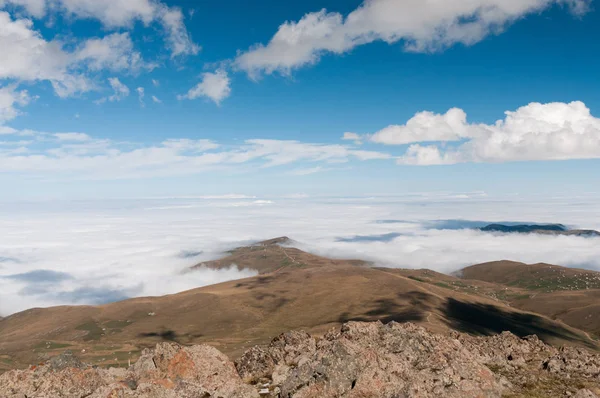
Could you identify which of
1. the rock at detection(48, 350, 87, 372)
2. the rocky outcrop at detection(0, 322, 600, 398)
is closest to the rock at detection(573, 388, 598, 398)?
the rocky outcrop at detection(0, 322, 600, 398)

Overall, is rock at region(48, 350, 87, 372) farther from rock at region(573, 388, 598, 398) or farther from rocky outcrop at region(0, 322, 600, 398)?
rock at region(573, 388, 598, 398)

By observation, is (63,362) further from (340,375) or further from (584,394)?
Answer: (584,394)

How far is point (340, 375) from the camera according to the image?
27.1m

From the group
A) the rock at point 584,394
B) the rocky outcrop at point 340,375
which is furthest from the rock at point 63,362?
the rock at point 584,394

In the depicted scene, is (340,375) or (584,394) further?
(340,375)

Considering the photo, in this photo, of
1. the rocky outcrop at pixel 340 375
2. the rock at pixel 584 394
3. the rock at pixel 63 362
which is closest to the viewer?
the rocky outcrop at pixel 340 375

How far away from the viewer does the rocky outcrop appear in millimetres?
25953

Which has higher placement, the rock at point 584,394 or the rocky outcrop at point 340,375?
the rocky outcrop at point 340,375

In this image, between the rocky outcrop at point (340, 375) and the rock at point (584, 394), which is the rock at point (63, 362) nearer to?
the rocky outcrop at point (340, 375)

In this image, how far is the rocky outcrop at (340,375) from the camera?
2595 cm

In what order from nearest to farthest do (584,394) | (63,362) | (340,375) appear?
(584,394)
(340,375)
(63,362)

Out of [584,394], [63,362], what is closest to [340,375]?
[584,394]

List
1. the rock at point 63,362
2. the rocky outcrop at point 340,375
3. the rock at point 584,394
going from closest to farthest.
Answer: the rocky outcrop at point 340,375, the rock at point 584,394, the rock at point 63,362

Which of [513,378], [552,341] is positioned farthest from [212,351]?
[552,341]
